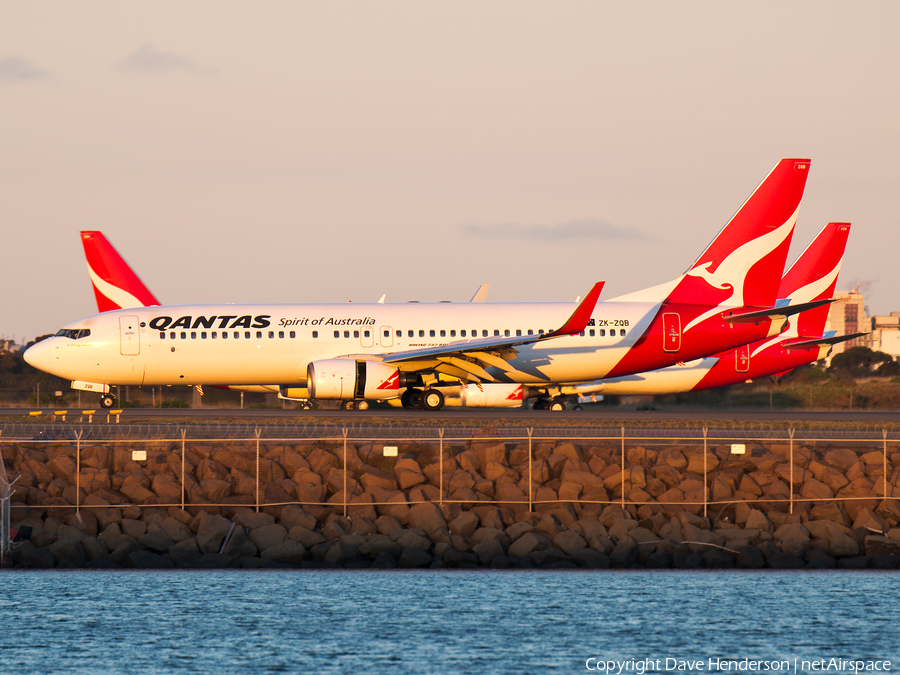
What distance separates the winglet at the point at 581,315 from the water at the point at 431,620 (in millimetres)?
14495

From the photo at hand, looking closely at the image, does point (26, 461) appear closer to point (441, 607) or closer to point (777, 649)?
point (441, 607)

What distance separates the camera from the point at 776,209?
122 ft

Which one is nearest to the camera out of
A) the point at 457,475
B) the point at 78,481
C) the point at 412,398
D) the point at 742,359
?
the point at 78,481

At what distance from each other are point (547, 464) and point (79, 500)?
979 centimetres

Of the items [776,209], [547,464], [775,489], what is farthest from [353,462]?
[776,209]

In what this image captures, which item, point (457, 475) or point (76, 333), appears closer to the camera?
point (457, 475)

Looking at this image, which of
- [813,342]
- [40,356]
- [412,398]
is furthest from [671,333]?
[40,356]

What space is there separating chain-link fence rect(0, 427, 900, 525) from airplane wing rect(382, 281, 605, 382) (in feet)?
27.1

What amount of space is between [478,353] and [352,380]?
432 cm

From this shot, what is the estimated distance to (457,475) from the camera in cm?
2261

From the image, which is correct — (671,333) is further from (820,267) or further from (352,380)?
(820,267)

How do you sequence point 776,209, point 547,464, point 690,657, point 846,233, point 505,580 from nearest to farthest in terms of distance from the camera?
1. point 690,657
2. point 505,580
3. point 547,464
4. point 776,209
5. point 846,233

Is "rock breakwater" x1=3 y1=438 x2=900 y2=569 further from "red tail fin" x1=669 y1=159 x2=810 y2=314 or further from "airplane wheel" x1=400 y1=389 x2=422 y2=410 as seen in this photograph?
"red tail fin" x1=669 y1=159 x2=810 y2=314

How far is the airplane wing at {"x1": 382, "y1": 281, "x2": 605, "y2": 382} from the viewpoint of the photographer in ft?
108
